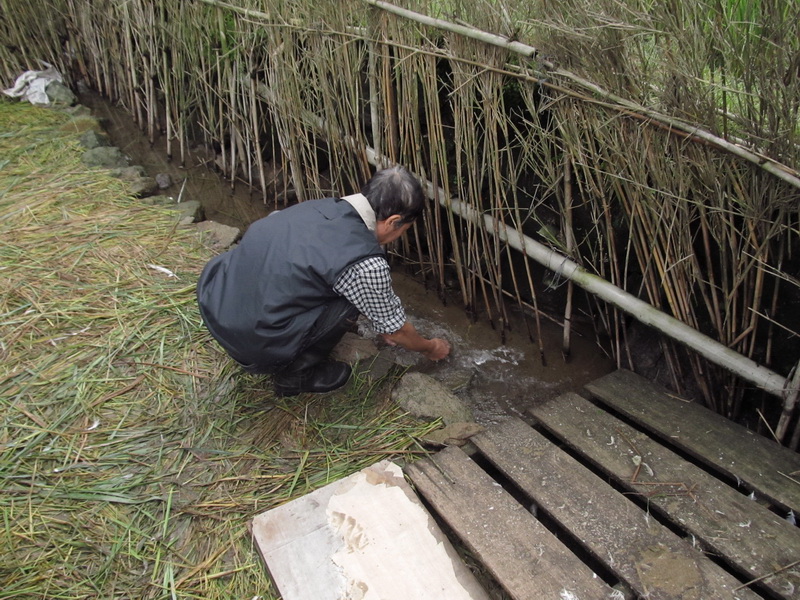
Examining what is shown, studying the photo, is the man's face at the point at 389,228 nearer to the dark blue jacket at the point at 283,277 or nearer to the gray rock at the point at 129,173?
the dark blue jacket at the point at 283,277

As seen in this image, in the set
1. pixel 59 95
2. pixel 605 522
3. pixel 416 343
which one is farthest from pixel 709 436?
pixel 59 95

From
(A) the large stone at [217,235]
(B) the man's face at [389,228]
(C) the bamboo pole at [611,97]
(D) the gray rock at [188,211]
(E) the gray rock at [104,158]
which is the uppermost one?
(C) the bamboo pole at [611,97]

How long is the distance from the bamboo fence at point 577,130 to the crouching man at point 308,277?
1.99 feet

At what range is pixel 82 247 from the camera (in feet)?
10.7

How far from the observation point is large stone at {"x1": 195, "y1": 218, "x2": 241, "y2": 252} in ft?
11.3

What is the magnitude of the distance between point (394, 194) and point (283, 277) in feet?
1.58

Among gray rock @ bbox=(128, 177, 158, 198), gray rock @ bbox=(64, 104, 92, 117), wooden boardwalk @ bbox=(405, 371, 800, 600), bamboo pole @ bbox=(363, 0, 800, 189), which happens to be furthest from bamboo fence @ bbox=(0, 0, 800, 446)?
gray rock @ bbox=(64, 104, 92, 117)

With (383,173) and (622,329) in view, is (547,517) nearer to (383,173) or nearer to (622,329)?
(622,329)

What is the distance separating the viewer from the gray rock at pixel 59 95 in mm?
5016

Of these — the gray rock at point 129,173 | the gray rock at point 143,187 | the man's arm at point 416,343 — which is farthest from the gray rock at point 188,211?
the man's arm at point 416,343

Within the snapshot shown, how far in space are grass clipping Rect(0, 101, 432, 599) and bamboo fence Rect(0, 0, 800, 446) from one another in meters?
1.02

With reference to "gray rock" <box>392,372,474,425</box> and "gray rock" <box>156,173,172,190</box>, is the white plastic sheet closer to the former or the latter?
"gray rock" <box>156,173,172,190</box>

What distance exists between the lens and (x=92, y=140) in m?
4.50

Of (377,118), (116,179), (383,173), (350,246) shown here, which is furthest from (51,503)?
(116,179)
